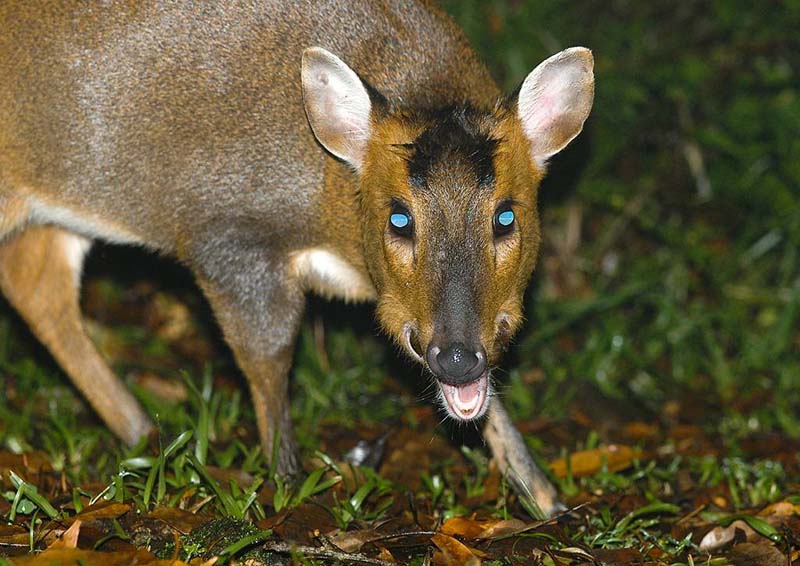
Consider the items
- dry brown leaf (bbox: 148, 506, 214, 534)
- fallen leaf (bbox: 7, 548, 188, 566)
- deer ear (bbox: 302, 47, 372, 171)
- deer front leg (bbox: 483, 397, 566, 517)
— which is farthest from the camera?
deer front leg (bbox: 483, 397, 566, 517)

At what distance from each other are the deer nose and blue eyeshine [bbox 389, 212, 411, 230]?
0.56 metres

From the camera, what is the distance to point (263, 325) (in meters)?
5.59

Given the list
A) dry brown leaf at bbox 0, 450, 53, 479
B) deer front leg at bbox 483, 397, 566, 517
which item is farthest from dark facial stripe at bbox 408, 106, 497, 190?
dry brown leaf at bbox 0, 450, 53, 479

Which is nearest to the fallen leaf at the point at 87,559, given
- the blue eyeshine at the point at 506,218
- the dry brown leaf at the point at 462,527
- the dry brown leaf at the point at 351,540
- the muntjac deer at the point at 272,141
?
the dry brown leaf at the point at 351,540

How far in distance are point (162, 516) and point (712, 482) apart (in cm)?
264

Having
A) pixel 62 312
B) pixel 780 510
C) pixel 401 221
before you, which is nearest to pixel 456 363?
pixel 401 221

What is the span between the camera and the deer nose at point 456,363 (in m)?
4.62

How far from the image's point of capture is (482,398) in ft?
15.9

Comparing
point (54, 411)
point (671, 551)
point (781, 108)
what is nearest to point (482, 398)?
point (671, 551)

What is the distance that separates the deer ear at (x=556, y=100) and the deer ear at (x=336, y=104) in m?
0.68

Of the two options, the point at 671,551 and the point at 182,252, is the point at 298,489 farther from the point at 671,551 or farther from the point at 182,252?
the point at 671,551

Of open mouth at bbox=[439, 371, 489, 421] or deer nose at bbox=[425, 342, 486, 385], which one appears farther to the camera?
open mouth at bbox=[439, 371, 489, 421]

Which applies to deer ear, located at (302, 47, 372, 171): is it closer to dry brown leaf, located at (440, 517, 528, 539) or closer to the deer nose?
the deer nose

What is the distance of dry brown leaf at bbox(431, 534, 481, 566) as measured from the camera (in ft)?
15.2
